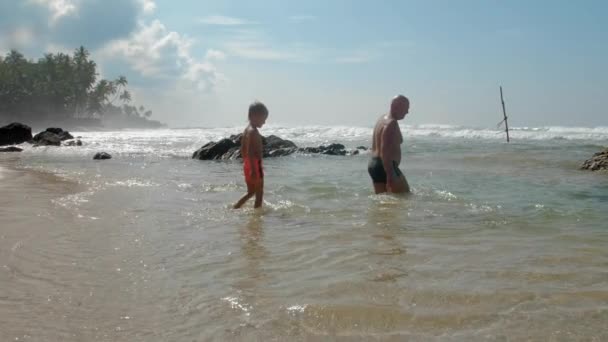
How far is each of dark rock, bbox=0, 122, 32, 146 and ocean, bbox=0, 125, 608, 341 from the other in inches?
804

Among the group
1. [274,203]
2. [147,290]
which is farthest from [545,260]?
[274,203]

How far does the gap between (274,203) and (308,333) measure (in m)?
4.98

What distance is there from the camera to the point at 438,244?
4465 millimetres

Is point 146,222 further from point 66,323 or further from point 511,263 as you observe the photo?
point 511,263

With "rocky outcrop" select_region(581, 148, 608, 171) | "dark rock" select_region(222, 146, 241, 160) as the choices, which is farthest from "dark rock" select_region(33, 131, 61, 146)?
"rocky outcrop" select_region(581, 148, 608, 171)

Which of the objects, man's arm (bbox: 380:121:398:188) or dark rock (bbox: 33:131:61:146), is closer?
man's arm (bbox: 380:121:398:188)

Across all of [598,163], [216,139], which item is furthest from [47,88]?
[598,163]

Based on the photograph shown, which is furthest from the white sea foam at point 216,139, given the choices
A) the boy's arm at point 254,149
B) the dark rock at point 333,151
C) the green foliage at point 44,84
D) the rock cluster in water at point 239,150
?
the green foliage at point 44,84

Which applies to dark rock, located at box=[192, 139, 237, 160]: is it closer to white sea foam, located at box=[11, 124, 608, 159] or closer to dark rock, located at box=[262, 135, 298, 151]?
white sea foam, located at box=[11, 124, 608, 159]

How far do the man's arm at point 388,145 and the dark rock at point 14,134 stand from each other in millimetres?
23597

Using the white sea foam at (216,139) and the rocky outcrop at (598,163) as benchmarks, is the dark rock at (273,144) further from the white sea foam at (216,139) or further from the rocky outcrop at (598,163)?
the rocky outcrop at (598,163)

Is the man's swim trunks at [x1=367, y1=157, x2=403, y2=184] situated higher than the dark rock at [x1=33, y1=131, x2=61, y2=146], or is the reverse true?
the dark rock at [x1=33, y1=131, x2=61, y2=146]

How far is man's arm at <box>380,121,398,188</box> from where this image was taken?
23.8 feet

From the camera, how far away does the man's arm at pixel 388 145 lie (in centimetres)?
724
